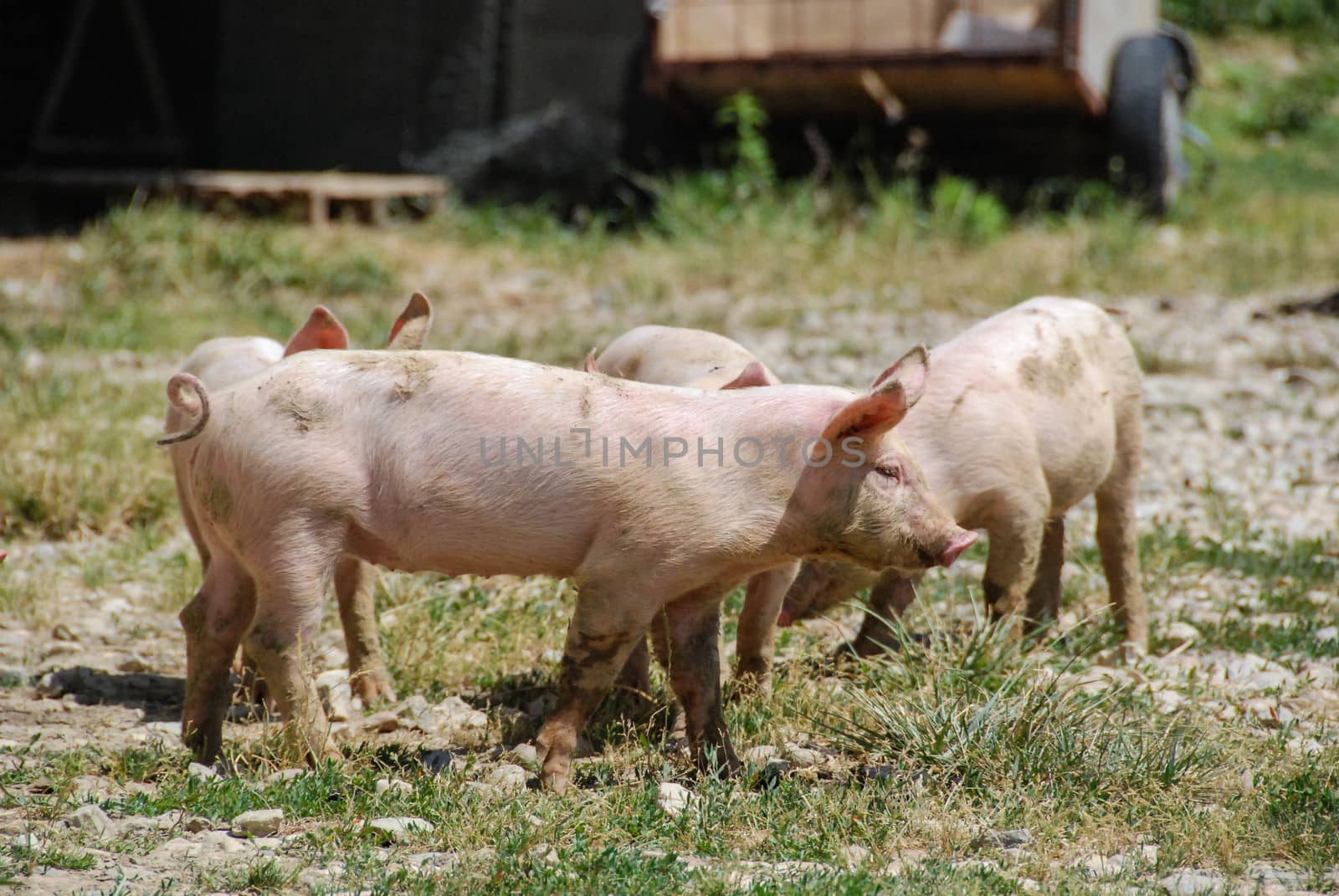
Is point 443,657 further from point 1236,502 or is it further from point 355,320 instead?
point 355,320

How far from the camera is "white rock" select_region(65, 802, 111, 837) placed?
10.7 ft

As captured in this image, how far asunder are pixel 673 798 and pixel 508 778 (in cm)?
45

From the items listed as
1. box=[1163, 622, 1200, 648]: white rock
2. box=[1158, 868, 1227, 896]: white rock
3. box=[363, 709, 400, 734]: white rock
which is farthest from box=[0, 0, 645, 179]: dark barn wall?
box=[1158, 868, 1227, 896]: white rock

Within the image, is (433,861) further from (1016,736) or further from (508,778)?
(1016,736)

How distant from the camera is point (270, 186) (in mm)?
11359

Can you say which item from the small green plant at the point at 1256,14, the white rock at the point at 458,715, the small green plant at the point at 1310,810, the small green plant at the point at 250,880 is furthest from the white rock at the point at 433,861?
the small green plant at the point at 1256,14

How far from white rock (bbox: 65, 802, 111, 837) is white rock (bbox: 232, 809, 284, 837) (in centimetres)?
28

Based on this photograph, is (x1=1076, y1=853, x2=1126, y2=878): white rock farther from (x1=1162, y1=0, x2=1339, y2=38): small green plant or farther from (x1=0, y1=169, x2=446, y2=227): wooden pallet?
(x1=1162, y1=0, x2=1339, y2=38): small green plant

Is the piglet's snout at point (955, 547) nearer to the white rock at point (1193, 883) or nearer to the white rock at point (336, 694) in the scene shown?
the white rock at point (1193, 883)

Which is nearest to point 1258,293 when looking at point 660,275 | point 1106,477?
point 660,275

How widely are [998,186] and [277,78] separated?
240 inches

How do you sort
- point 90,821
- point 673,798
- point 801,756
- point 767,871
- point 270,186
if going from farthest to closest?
point 270,186, point 801,756, point 673,798, point 90,821, point 767,871

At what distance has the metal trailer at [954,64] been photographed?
1073 centimetres

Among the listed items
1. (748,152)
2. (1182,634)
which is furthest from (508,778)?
(748,152)
